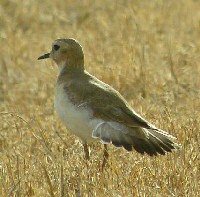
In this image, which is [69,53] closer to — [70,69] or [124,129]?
[70,69]

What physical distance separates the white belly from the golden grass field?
225 mm

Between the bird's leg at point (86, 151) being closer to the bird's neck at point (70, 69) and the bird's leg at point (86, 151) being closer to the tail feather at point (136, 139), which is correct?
the tail feather at point (136, 139)

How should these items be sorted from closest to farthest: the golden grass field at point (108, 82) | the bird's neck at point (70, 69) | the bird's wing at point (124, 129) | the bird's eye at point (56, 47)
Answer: the golden grass field at point (108, 82) → the bird's wing at point (124, 129) → the bird's neck at point (70, 69) → the bird's eye at point (56, 47)

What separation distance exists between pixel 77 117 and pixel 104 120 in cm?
19

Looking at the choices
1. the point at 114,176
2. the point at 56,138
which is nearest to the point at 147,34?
the point at 56,138

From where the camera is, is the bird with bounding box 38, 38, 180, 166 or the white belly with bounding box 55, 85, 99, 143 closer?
the bird with bounding box 38, 38, 180, 166

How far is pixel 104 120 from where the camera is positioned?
5.97 metres

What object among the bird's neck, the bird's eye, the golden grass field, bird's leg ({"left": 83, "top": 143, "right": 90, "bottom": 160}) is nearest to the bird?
bird's leg ({"left": 83, "top": 143, "right": 90, "bottom": 160})

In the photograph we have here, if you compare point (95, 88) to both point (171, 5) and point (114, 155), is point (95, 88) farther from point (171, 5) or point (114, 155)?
point (171, 5)

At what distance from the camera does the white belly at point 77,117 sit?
598 centimetres

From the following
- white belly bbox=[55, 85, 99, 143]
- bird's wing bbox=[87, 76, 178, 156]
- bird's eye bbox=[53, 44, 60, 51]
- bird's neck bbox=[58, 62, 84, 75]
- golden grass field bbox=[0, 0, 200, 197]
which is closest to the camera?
golden grass field bbox=[0, 0, 200, 197]

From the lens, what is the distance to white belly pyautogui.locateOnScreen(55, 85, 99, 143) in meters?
5.98

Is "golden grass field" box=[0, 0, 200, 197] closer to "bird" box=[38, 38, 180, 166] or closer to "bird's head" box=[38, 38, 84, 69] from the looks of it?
"bird" box=[38, 38, 180, 166]

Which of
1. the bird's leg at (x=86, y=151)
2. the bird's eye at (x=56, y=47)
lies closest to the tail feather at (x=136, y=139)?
the bird's leg at (x=86, y=151)
